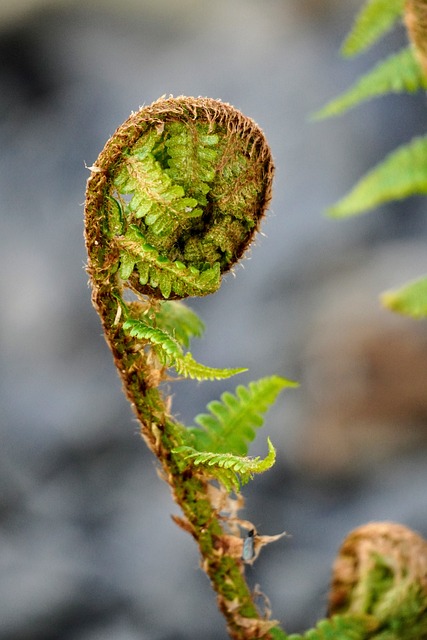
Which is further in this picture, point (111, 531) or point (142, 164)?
point (111, 531)

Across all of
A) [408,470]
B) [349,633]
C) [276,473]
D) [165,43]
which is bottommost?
[349,633]

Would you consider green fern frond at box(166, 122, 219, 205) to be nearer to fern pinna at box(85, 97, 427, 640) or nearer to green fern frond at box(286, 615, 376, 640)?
fern pinna at box(85, 97, 427, 640)

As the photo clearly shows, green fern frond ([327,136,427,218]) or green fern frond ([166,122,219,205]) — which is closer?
green fern frond ([166,122,219,205])

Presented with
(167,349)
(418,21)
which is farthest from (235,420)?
(418,21)

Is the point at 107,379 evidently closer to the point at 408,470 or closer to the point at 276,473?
the point at 276,473

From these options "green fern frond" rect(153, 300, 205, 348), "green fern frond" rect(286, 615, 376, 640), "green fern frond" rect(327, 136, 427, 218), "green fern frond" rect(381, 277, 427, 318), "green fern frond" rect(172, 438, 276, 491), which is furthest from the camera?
"green fern frond" rect(327, 136, 427, 218)

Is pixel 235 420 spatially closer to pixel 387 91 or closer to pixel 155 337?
pixel 155 337

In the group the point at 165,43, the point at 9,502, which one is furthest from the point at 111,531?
the point at 165,43

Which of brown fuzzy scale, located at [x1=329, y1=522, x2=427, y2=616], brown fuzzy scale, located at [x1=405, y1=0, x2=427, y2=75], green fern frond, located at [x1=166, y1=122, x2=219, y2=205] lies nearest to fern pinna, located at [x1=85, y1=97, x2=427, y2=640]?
green fern frond, located at [x1=166, y1=122, x2=219, y2=205]
